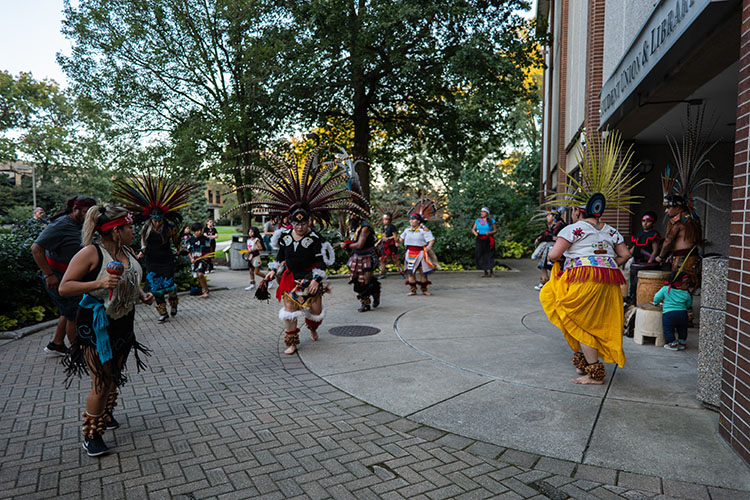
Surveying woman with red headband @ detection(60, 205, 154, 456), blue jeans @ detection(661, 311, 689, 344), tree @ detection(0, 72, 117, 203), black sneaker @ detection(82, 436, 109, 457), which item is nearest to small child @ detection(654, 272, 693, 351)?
blue jeans @ detection(661, 311, 689, 344)

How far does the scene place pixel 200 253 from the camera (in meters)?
11.7

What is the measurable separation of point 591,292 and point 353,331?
390 centimetres

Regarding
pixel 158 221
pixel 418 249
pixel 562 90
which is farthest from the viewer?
pixel 562 90

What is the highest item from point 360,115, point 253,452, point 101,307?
point 360,115

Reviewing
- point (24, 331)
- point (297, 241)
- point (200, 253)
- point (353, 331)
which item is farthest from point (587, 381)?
point (200, 253)

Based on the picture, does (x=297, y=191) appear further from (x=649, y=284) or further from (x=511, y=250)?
(x=511, y=250)

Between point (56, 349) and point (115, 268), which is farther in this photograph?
point (56, 349)

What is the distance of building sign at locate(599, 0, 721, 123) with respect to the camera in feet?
16.0

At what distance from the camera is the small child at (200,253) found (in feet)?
37.9

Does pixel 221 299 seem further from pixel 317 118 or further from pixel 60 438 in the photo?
pixel 317 118

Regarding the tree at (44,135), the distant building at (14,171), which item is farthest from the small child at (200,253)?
the distant building at (14,171)

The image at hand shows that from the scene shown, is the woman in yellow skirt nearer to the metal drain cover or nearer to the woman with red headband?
the metal drain cover

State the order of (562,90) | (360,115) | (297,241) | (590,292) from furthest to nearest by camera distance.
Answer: (562,90) → (360,115) → (297,241) → (590,292)

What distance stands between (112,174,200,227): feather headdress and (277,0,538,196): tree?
7631 mm
